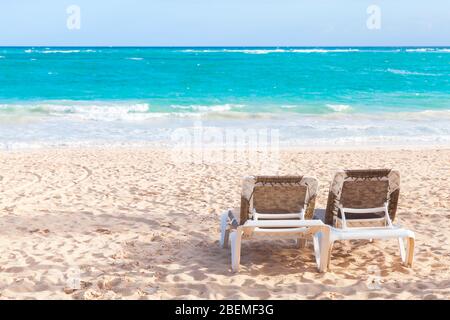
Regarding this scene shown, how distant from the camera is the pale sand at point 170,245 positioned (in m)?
4.80

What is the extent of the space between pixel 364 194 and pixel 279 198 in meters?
0.84

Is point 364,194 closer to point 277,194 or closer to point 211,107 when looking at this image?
point 277,194

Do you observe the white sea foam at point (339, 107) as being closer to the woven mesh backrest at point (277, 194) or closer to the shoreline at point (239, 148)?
the shoreline at point (239, 148)

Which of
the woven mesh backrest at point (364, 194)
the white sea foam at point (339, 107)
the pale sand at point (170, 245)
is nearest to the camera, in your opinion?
the pale sand at point (170, 245)

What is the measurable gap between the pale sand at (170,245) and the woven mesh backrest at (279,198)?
58 centimetres

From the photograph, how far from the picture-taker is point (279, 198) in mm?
5242

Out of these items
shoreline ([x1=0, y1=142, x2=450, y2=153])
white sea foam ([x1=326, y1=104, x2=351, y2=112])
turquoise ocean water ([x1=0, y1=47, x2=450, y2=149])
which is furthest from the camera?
white sea foam ([x1=326, y1=104, x2=351, y2=112])

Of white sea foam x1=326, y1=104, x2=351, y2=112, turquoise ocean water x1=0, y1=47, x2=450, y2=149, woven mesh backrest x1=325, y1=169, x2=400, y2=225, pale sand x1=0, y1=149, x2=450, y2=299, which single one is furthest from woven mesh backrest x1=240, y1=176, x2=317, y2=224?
white sea foam x1=326, y1=104, x2=351, y2=112

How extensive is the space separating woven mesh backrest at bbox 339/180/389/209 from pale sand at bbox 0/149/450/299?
0.62m

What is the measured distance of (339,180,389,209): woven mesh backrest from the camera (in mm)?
5254

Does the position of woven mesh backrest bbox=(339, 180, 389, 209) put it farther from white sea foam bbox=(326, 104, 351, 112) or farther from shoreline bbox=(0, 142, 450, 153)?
white sea foam bbox=(326, 104, 351, 112)

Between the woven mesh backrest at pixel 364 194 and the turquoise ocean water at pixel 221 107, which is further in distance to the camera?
the turquoise ocean water at pixel 221 107

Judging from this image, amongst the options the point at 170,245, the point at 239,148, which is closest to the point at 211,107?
the point at 239,148

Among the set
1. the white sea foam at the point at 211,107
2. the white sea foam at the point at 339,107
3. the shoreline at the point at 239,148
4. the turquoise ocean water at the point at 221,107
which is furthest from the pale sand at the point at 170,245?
the white sea foam at the point at 339,107
